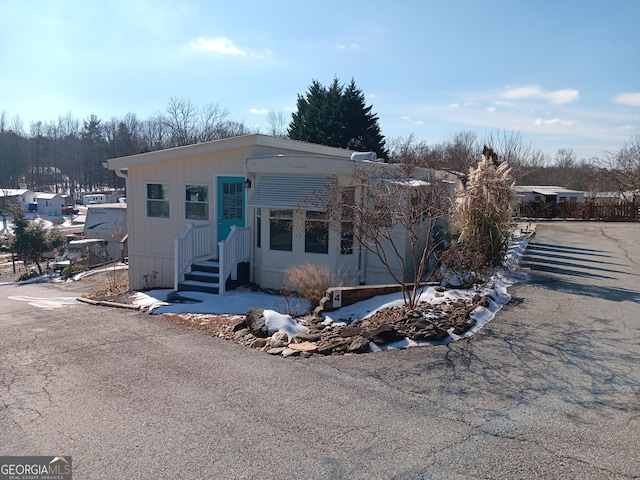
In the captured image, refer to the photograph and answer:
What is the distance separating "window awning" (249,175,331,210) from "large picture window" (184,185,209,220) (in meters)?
1.72

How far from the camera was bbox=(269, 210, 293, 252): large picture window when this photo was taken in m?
11.4

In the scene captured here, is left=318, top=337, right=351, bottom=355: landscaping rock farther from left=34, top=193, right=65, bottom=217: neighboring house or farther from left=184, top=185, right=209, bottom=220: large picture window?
left=34, top=193, right=65, bottom=217: neighboring house

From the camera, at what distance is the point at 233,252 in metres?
11.3

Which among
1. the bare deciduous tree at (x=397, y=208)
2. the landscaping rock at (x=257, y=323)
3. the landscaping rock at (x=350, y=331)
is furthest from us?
the bare deciduous tree at (x=397, y=208)

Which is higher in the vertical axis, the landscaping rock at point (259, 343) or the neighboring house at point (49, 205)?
the neighboring house at point (49, 205)

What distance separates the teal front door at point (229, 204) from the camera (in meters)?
12.1

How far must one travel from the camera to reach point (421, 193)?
793 cm

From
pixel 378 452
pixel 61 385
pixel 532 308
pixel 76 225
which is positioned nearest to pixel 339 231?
pixel 532 308

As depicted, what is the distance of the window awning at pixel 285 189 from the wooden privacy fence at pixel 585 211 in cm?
2028

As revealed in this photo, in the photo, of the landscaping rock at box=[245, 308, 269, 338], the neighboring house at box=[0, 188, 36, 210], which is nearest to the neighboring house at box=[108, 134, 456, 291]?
the landscaping rock at box=[245, 308, 269, 338]

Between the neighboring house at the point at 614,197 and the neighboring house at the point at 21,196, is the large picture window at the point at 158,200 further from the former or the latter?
the neighboring house at the point at 21,196

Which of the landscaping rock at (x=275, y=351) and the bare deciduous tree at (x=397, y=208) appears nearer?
the landscaping rock at (x=275, y=351)

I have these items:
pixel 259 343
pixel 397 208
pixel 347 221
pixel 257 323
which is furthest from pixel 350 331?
pixel 347 221

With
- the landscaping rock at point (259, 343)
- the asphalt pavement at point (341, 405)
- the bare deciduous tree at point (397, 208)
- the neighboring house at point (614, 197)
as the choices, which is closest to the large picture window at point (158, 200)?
the bare deciduous tree at point (397, 208)
